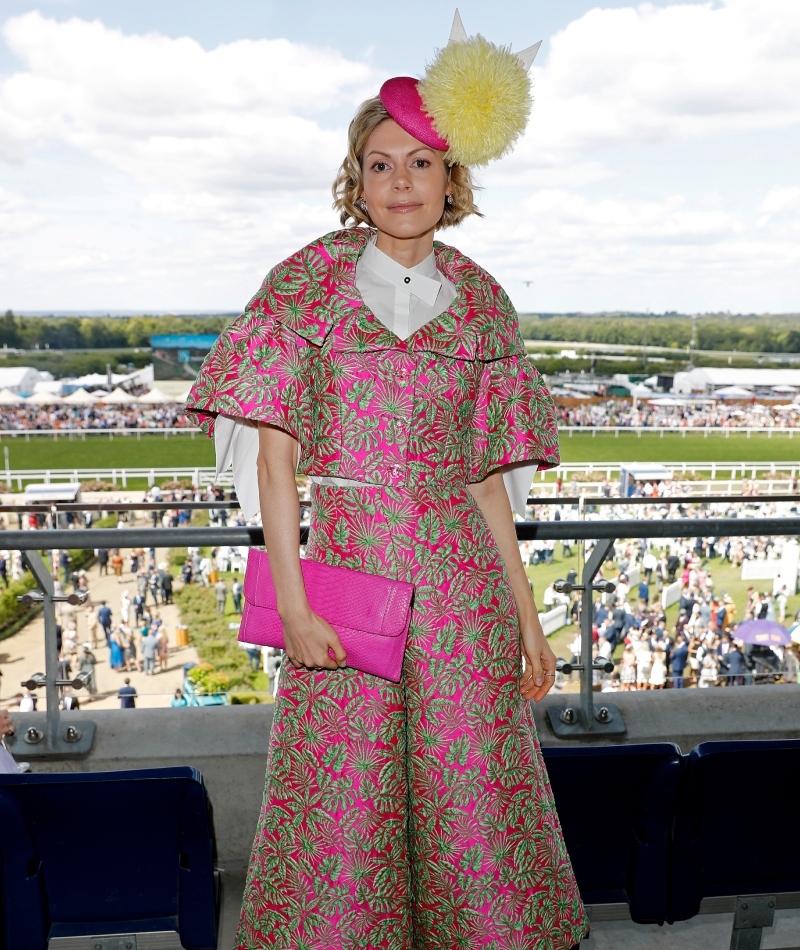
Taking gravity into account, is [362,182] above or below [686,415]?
above

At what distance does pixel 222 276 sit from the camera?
96.8 metres

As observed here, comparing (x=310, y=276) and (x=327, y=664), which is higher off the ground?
(x=310, y=276)

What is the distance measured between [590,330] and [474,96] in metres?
103

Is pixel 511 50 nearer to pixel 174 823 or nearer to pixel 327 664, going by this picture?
pixel 327 664

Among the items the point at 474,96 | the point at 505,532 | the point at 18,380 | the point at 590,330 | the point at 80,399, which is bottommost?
the point at 80,399

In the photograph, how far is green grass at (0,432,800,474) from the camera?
62.8 meters

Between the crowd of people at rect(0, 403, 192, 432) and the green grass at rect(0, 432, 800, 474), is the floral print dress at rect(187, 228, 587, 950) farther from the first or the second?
the crowd of people at rect(0, 403, 192, 432)

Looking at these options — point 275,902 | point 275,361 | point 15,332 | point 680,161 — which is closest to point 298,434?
point 275,361

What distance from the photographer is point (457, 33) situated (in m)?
1.42

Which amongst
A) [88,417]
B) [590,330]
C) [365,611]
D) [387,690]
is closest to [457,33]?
[365,611]

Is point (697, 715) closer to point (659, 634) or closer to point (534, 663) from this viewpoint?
point (534, 663)

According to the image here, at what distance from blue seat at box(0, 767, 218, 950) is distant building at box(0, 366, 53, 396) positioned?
78236 mm

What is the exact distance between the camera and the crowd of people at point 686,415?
235 feet

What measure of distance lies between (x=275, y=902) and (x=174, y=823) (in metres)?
0.20
